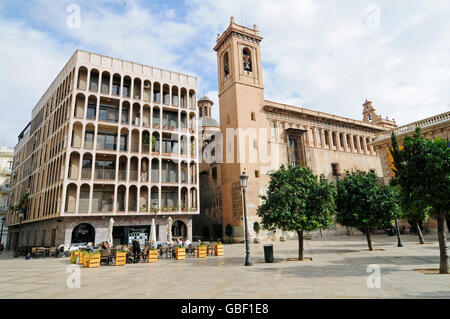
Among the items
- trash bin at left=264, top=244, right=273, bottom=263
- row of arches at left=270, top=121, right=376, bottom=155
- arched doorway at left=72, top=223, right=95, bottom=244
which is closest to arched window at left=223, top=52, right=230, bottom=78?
row of arches at left=270, top=121, right=376, bottom=155

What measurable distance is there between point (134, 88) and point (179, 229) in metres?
18.0

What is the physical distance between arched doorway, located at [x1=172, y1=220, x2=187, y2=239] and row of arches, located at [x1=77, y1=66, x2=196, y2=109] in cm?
1473

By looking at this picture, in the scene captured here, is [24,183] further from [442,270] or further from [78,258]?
[442,270]

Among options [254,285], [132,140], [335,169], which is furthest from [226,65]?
[254,285]

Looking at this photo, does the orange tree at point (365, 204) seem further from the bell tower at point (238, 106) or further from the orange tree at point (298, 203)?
the bell tower at point (238, 106)

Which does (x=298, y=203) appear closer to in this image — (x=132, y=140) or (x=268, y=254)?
(x=268, y=254)

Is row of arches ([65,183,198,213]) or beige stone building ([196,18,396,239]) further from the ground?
beige stone building ([196,18,396,239])

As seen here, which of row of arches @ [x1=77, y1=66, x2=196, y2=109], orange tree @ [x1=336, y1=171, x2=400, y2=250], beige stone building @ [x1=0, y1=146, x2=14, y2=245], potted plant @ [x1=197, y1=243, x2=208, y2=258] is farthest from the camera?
beige stone building @ [x1=0, y1=146, x2=14, y2=245]

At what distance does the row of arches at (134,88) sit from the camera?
96.5 ft

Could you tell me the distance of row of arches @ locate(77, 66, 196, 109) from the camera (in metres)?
29.4

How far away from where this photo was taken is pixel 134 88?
3216cm

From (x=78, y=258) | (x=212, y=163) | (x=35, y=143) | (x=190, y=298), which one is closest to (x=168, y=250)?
(x=78, y=258)

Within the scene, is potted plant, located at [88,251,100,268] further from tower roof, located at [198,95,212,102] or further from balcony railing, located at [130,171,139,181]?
tower roof, located at [198,95,212,102]

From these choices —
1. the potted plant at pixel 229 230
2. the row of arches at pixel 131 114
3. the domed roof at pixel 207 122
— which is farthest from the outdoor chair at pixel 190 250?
the domed roof at pixel 207 122
